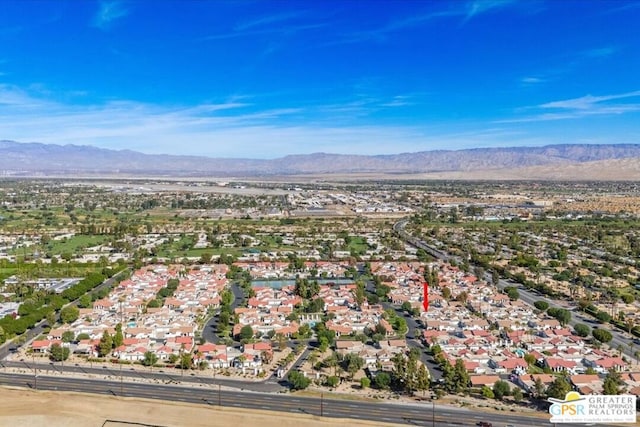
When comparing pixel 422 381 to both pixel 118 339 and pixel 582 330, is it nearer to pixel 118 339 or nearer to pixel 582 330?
pixel 582 330

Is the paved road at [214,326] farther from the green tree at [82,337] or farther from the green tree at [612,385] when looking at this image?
the green tree at [612,385]

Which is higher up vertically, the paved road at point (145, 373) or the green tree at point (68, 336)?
the green tree at point (68, 336)

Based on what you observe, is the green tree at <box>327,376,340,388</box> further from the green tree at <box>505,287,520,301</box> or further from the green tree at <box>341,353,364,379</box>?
the green tree at <box>505,287,520,301</box>

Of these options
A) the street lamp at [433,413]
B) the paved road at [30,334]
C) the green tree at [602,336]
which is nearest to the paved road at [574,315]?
the green tree at [602,336]

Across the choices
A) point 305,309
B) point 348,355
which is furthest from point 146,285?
point 348,355

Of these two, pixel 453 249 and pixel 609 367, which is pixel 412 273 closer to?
pixel 453 249

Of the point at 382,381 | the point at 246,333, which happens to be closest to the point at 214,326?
the point at 246,333
